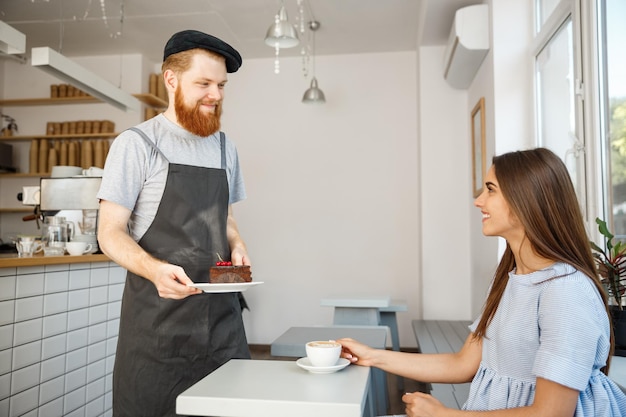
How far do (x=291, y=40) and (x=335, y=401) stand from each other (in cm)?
315

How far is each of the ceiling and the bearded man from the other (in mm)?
2840

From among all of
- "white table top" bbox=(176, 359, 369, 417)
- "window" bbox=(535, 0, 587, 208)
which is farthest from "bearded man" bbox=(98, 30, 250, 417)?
"window" bbox=(535, 0, 587, 208)

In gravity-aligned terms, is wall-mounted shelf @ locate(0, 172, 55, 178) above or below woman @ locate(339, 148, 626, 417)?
above

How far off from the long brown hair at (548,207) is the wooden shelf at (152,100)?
193 inches

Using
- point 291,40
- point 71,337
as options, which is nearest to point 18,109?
point 291,40

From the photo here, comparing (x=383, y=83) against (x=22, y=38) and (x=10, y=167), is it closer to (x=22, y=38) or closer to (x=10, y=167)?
(x=22, y=38)

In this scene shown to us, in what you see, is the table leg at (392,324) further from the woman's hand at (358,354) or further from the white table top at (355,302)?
the woman's hand at (358,354)

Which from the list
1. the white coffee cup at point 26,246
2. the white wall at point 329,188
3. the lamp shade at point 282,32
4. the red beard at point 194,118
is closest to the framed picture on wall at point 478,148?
the white wall at point 329,188

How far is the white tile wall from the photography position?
2.32 metres

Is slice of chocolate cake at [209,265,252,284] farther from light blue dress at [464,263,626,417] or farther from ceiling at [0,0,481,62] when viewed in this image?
ceiling at [0,0,481,62]

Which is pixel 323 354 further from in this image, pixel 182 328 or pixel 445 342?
pixel 445 342

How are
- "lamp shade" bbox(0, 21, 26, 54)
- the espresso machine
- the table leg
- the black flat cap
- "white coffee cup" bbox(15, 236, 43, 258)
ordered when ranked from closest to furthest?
the black flat cap
"white coffee cup" bbox(15, 236, 43, 258)
"lamp shade" bbox(0, 21, 26, 54)
the espresso machine
the table leg

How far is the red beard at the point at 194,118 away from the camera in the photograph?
1775mm

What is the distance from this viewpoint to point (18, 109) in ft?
19.5
